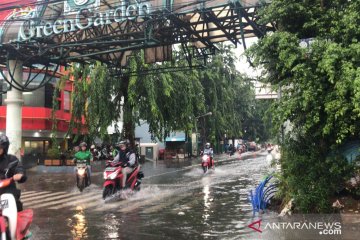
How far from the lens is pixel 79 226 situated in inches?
313

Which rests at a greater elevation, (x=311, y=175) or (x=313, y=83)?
(x=313, y=83)

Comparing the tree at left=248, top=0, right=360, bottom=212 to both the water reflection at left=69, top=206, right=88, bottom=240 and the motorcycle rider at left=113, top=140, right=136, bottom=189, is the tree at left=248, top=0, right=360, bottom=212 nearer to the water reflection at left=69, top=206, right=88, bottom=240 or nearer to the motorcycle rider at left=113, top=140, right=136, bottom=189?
the water reflection at left=69, top=206, right=88, bottom=240

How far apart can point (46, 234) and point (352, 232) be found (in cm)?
521

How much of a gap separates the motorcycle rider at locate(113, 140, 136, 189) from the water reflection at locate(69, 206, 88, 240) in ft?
6.77

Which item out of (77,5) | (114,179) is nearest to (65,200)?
(114,179)

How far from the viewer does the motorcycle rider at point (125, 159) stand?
460 inches

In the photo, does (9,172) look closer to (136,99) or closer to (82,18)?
(82,18)

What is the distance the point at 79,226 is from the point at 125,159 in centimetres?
398

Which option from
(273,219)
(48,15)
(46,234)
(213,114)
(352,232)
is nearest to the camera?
(352,232)

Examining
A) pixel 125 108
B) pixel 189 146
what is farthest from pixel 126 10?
pixel 189 146

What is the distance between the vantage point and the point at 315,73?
24.6 ft

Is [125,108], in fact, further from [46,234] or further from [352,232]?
[352,232]

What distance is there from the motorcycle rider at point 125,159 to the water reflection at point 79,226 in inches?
81.2

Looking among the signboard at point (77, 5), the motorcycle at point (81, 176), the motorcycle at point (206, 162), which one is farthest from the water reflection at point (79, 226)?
the motorcycle at point (206, 162)
